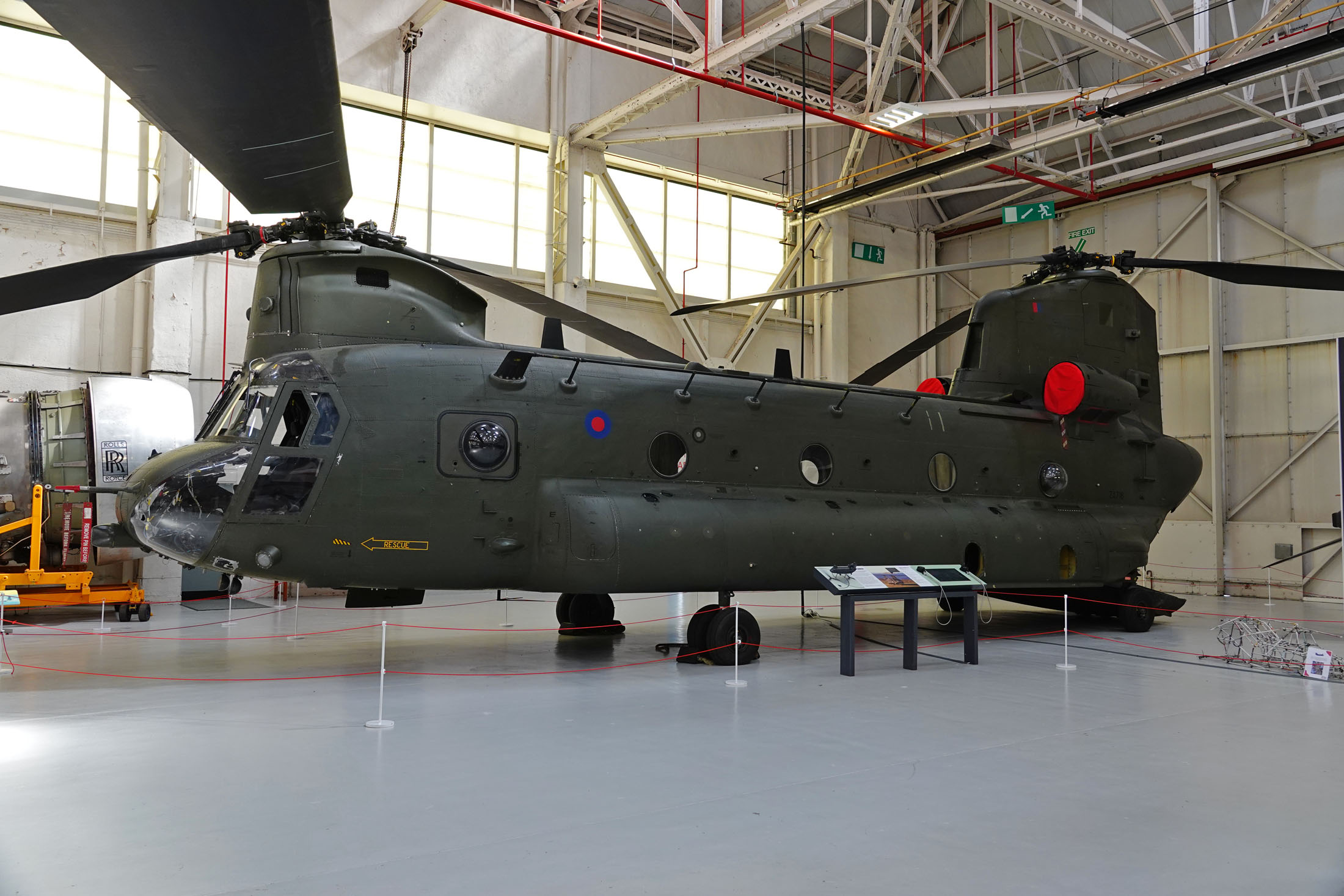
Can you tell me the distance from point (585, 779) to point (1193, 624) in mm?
12155

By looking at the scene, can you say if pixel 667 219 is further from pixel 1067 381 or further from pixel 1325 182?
pixel 1325 182

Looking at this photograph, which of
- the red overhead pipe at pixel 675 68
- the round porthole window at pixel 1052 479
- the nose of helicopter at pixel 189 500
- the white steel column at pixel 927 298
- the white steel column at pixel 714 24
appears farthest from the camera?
the white steel column at pixel 927 298

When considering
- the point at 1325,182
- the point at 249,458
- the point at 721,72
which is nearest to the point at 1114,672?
Answer: the point at 249,458

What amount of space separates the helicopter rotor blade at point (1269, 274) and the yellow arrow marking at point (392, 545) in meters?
9.33

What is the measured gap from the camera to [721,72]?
1527 centimetres

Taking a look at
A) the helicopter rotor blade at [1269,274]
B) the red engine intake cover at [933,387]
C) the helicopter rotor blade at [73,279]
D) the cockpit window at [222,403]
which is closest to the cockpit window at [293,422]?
the cockpit window at [222,403]

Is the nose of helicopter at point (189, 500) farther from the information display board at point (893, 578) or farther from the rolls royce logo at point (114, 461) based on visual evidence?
the rolls royce logo at point (114, 461)

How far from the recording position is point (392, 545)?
8.70 meters

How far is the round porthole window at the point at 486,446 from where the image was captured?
9094mm

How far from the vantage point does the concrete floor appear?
3967 millimetres

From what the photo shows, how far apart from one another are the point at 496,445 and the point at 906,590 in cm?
436

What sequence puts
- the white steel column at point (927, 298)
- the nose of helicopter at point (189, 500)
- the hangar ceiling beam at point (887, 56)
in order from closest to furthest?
the nose of helicopter at point (189, 500) < the hangar ceiling beam at point (887, 56) < the white steel column at point (927, 298)

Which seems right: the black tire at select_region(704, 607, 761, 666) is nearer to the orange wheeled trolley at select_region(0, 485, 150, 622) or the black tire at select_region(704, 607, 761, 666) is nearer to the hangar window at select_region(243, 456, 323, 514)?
the hangar window at select_region(243, 456, 323, 514)

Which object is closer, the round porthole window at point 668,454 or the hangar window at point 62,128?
the round porthole window at point 668,454
